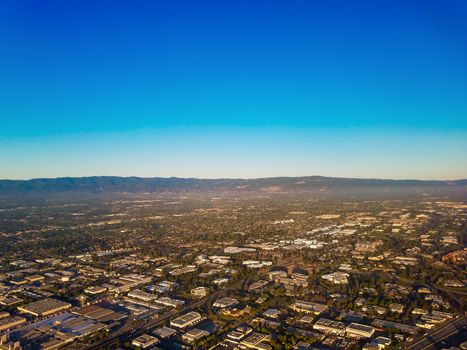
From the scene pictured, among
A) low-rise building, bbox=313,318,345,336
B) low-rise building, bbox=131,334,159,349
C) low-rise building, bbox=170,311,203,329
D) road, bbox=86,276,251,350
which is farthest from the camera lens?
low-rise building, bbox=170,311,203,329

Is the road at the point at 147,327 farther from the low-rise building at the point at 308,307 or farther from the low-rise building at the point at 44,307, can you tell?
the low-rise building at the point at 44,307

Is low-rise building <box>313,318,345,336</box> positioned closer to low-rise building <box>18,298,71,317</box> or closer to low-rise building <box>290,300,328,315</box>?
low-rise building <box>290,300,328,315</box>

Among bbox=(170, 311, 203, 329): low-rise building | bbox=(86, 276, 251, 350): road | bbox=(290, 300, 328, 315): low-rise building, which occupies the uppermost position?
bbox=(290, 300, 328, 315): low-rise building

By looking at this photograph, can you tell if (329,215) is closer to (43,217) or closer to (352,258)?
(352,258)

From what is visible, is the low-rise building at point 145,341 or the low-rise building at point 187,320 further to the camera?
the low-rise building at point 187,320

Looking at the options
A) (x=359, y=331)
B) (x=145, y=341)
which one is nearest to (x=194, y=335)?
(x=145, y=341)

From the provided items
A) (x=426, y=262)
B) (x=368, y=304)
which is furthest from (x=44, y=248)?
(x=426, y=262)

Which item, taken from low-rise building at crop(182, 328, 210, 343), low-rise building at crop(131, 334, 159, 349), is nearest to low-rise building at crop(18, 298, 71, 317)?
low-rise building at crop(131, 334, 159, 349)

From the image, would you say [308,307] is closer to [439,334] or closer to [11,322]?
[439,334]

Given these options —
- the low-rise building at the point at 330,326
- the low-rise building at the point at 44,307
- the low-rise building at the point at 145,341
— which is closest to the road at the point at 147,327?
the low-rise building at the point at 145,341
